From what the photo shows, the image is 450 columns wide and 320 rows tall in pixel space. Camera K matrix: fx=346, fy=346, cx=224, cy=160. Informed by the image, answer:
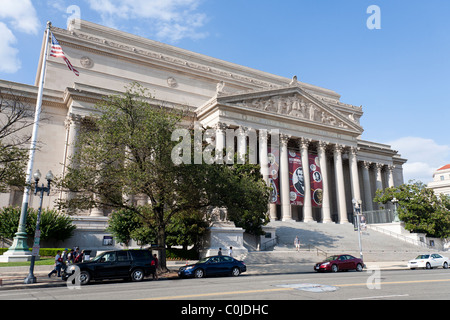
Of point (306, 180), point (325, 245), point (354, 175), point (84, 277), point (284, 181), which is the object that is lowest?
point (84, 277)

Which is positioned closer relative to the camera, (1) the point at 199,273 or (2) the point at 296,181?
(1) the point at 199,273

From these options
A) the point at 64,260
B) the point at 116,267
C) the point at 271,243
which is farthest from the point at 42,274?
the point at 271,243

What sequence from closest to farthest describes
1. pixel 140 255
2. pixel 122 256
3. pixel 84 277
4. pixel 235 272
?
pixel 84 277
pixel 122 256
pixel 140 255
pixel 235 272

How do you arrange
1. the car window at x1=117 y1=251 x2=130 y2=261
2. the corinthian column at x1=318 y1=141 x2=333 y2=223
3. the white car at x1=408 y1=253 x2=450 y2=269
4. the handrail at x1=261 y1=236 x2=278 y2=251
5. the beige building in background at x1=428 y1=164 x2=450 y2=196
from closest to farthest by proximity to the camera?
the car window at x1=117 y1=251 x2=130 y2=261
the white car at x1=408 y1=253 x2=450 y2=269
the handrail at x1=261 y1=236 x2=278 y2=251
the corinthian column at x1=318 y1=141 x2=333 y2=223
the beige building in background at x1=428 y1=164 x2=450 y2=196

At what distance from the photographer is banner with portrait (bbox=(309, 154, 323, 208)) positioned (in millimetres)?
44969

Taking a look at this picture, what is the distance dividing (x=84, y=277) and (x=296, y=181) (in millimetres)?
31565

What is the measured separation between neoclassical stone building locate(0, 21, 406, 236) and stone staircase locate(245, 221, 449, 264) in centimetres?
328

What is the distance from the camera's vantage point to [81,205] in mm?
21359

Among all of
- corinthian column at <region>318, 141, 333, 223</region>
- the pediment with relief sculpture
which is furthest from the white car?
the pediment with relief sculpture

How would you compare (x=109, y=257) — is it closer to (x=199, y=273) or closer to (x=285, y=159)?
(x=199, y=273)

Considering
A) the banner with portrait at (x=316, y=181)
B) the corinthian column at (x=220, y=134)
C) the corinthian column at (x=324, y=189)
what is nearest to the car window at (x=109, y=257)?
the corinthian column at (x=220, y=134)

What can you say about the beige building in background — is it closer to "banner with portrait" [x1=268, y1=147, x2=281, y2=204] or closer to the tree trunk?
"banner with portrait" [x1=268, y1=147, x2=281, y2=204]

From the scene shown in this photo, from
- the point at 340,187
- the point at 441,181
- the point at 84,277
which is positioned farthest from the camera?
the point at 441,181

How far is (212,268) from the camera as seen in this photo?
64.6ft
